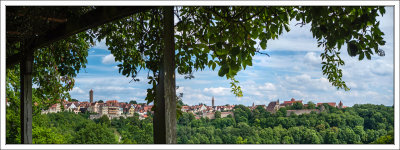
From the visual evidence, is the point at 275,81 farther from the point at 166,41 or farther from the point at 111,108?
the point at 166,41

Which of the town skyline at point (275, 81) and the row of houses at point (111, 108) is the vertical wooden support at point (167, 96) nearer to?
the town skyline at point (275, 81)

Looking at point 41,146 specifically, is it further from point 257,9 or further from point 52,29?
point 257,9

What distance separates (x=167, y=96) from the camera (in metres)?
1.01

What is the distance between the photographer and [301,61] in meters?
9.77

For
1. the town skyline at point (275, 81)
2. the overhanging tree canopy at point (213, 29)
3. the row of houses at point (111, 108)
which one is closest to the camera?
the overhanging tree canopy at point (213, 29)

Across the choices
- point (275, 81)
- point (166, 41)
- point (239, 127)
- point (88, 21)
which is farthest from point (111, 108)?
point (166, 41)

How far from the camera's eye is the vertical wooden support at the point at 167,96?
1.01m

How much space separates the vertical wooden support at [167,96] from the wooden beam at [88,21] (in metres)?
0.13

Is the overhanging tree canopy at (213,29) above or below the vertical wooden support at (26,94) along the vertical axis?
above

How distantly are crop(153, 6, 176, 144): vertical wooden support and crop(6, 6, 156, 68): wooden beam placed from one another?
0.13 m

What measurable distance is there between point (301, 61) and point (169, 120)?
946 cm

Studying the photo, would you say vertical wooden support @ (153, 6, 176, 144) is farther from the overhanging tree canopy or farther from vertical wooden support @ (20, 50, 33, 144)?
vertical wooden support @ (20, 50, 33, 144)

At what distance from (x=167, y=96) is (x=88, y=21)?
0.60m

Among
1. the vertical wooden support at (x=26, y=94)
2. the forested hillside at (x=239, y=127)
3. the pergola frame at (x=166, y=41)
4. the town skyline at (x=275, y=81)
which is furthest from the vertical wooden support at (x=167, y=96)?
the forested hillside at (x=239, y=127)
